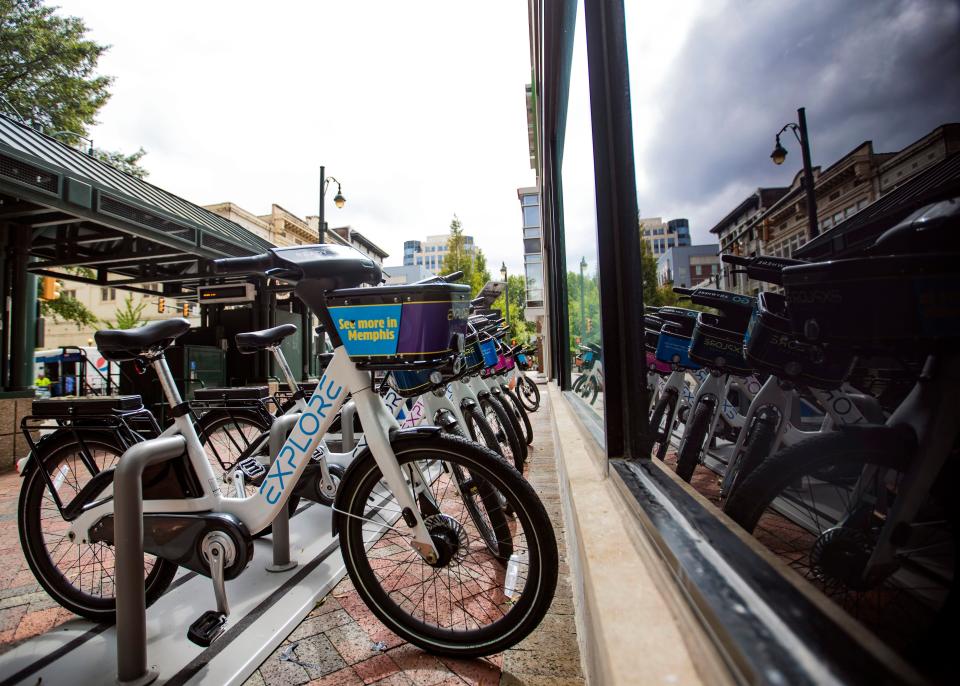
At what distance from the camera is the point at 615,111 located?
1.59 metres

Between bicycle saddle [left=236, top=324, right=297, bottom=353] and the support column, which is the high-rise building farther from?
the support column

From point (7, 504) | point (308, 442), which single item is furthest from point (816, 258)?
point (7, 504)

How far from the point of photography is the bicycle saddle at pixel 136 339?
177 centimetres

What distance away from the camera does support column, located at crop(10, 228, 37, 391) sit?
588 centimetres

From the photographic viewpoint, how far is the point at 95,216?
579 cm

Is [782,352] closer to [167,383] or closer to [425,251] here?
[167,383]

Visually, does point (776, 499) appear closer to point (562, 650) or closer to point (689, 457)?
point (562, 650)

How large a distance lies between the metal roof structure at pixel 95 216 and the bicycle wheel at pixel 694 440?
6.62 metres

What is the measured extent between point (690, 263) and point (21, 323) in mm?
7841

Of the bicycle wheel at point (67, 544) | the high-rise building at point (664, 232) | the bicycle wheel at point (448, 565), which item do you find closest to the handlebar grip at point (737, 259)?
the high-rise building at point (664, 232)

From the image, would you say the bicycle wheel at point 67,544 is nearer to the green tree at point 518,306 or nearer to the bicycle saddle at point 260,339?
the bicycle saddle at point 260,339

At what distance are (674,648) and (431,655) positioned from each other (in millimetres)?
1130

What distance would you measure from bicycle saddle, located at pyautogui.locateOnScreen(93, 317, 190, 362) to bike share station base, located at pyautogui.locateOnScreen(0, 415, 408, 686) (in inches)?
20.3

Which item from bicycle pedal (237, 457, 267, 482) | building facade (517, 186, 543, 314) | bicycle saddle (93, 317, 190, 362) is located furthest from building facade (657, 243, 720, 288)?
building facade (517, 186, 543, 314)
